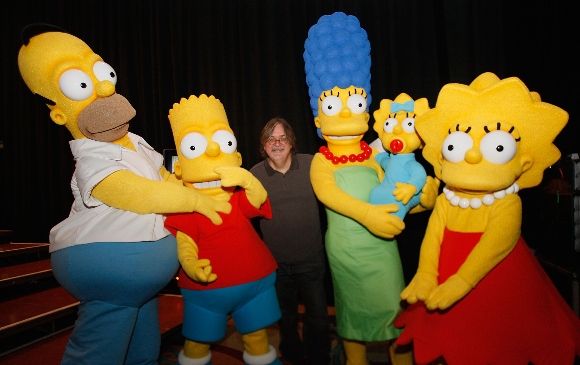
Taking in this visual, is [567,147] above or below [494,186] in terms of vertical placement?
above

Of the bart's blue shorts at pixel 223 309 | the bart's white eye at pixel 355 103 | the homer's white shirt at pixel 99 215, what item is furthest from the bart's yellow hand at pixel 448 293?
the homer's white shirt at pixel 99 215

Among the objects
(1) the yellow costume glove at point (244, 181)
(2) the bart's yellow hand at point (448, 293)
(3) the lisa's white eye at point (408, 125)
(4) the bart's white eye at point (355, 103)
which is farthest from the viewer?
(4) the bart's white eye at point (355, 103)

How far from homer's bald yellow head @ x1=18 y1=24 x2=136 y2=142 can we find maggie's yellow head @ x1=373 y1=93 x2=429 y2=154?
1.12 m

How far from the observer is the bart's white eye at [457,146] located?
→ 1327mm

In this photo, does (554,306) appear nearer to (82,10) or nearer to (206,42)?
(206,42)

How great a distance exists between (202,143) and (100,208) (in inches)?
19.1

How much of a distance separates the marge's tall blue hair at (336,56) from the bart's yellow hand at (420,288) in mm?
931

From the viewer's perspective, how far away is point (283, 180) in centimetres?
221

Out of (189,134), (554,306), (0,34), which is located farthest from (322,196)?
(0,34)

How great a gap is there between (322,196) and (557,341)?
979 mm

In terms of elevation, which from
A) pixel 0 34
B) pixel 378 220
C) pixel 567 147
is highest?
pixel 0 34

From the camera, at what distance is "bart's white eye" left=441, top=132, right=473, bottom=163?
1.33 meters

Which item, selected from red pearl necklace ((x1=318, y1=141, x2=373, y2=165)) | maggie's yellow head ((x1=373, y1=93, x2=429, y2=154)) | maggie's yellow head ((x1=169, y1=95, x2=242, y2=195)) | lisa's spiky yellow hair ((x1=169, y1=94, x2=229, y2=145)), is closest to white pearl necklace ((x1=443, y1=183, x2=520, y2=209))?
maggie's yellow head ((x1=373, y1=93, x2=429, y2=154))

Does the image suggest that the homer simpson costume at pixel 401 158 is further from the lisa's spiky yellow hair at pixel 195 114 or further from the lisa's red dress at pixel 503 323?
the lisa's spiky yellow hair at pixel 195 114
